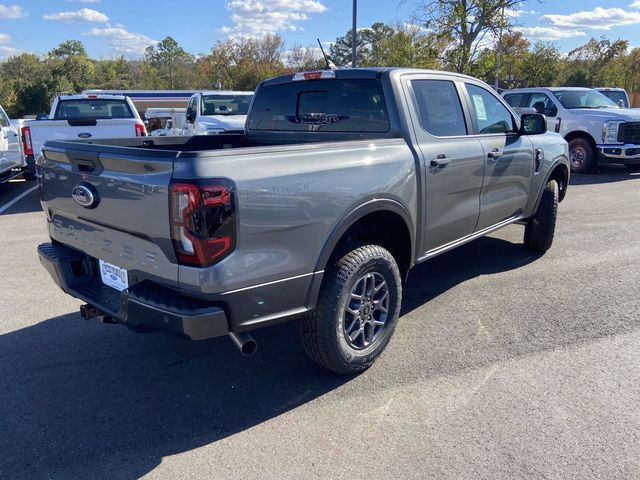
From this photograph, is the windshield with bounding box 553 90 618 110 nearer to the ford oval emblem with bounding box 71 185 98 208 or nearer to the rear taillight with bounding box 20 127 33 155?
the rear taillight with bounding box 20 127 33 155

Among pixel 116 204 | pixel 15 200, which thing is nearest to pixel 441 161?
pixel 116 204

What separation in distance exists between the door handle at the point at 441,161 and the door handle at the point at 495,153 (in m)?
0.75

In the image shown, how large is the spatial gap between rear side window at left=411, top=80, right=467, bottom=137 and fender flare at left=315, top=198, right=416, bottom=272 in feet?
2.57

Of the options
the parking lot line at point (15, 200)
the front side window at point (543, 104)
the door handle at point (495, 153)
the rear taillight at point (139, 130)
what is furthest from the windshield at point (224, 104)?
the door handle at point (495, 153)

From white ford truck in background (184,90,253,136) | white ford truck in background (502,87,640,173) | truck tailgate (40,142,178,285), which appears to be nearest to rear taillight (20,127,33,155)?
white ford truck in background (184,90,253,136)

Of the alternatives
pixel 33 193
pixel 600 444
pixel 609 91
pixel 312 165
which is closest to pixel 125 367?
pixel 312 165

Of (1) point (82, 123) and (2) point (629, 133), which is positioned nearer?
(1) point (82, 123)

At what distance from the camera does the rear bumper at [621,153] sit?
11484mm

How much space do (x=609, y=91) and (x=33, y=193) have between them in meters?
15.0

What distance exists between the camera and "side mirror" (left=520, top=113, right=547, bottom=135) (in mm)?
5116

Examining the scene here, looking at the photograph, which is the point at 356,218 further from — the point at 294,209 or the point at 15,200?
the point at 15,200

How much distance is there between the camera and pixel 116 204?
9.08 feet

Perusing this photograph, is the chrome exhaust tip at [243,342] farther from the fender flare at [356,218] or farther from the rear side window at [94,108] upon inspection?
the rear side window at [94,108]

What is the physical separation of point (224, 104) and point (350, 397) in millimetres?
10410
